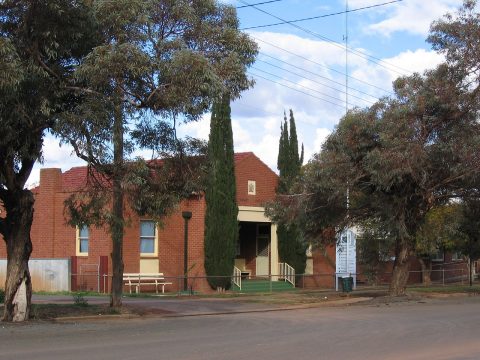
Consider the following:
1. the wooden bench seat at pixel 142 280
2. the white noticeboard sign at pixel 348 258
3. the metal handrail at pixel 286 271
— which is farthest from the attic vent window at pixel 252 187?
the wooden bench seat at pixel 142 280

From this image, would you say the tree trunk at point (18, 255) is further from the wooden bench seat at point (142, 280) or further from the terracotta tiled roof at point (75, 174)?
the terracotta tiled roof at point (75, 174)

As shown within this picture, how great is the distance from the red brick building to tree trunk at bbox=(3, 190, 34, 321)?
34.8ft

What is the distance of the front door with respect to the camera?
34.3m

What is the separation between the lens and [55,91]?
14281 millimetres

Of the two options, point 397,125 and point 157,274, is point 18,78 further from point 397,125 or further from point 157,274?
point 157,274

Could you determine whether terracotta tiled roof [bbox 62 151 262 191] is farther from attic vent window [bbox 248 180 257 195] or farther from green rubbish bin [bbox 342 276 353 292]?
green rubbish bin [bbox 342 276 353 292]

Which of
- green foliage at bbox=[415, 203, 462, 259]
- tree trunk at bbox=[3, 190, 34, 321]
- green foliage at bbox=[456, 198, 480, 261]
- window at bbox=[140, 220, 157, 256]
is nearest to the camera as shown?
tree trunk at bbox=[3, 190, 34, 321]

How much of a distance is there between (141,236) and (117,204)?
1158cm

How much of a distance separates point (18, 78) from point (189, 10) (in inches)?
169

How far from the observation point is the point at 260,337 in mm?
13398

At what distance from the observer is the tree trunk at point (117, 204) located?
47.7 feet

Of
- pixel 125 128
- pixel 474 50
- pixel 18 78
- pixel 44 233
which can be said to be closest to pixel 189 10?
pixel 125 128

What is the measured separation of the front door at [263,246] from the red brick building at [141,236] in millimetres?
875

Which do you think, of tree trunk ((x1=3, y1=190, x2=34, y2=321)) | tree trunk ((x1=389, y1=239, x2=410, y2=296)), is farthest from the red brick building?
tree trunk ((x1=3, y1=190, x2=34, y2=321))
